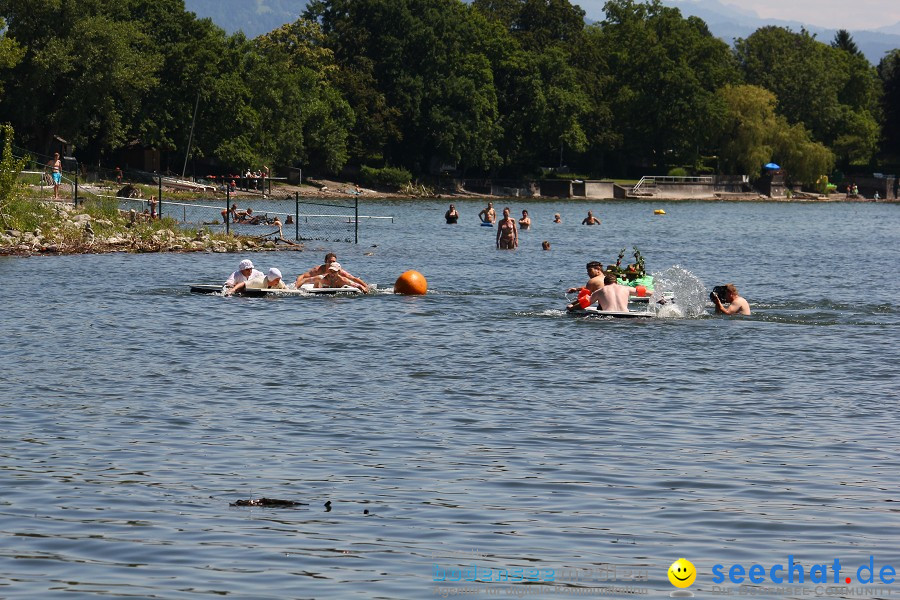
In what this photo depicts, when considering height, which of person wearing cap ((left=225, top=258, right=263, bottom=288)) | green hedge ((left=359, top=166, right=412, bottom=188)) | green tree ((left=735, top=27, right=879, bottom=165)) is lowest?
person wearing cap ((left=225, top=258, right=263, bottom=288))

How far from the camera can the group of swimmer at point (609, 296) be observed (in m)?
29.7

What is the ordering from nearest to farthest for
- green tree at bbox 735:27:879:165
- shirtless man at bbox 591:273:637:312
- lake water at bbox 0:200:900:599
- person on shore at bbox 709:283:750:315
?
lake water at bbox 0:200:900:599
shirtless man at bbox 591:273:637:312
person on shore at bbox 709:283:750:315
green tree at bbox 735:27:879:165

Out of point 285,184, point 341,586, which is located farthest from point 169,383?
point 285,184

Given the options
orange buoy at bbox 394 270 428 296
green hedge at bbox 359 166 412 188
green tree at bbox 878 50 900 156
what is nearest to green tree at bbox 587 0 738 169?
green tree at bbox 878 50 900 156

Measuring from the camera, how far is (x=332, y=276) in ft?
114

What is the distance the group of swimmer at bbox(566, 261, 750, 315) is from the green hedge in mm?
96783

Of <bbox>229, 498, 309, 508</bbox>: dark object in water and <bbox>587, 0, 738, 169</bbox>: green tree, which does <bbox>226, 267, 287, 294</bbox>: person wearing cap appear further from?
<bbox>587, 0, 738, 169</bbox>: green tree

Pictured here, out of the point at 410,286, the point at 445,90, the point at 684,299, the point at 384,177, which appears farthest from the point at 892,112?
the point at 684,299

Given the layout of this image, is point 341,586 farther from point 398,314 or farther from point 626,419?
point 398,314

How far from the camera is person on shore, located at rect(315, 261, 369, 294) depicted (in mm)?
34750

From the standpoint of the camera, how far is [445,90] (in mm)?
131625

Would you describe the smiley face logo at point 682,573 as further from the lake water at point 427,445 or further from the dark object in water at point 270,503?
the dark object in water at point 270,503

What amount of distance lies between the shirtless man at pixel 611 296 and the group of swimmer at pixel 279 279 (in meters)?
7.44

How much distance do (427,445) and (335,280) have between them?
19.0 meters
